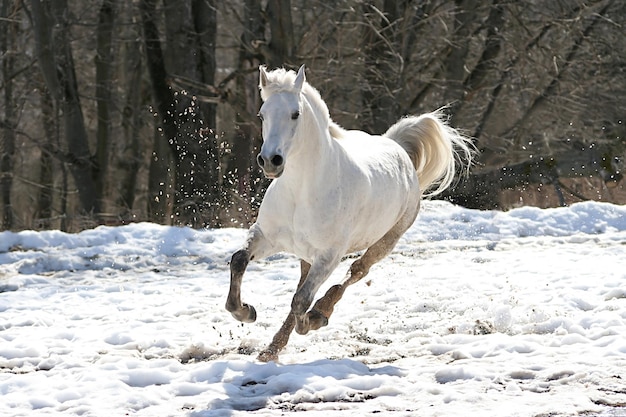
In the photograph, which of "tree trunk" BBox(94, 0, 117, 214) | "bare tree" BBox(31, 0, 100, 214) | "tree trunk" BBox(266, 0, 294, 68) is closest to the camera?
"tree trunk" BBox(266, 0, 294, 68)

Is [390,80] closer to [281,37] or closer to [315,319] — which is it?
[281,37]

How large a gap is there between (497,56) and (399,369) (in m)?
12.3

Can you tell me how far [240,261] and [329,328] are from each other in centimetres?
122

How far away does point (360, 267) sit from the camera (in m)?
7.93

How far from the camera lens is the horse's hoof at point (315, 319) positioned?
6.48m

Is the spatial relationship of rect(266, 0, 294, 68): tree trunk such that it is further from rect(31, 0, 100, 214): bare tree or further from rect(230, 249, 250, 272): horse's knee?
rect(230, 249, 250, 272): horse's knee

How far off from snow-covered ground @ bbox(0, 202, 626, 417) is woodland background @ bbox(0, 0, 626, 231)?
13.5ft

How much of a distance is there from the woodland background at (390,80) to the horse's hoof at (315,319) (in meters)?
8.66

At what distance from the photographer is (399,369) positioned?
6152 millimetres

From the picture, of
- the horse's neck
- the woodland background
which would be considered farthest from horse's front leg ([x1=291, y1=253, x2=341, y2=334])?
the woodland background

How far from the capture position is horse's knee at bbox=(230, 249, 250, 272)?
6625 millimetres

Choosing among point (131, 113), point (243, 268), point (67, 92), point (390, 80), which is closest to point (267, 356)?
point (243, 268)

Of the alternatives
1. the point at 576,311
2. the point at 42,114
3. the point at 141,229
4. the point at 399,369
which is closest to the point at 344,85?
the point at 141,229

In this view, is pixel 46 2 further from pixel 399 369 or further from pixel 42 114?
pixel 399 369
